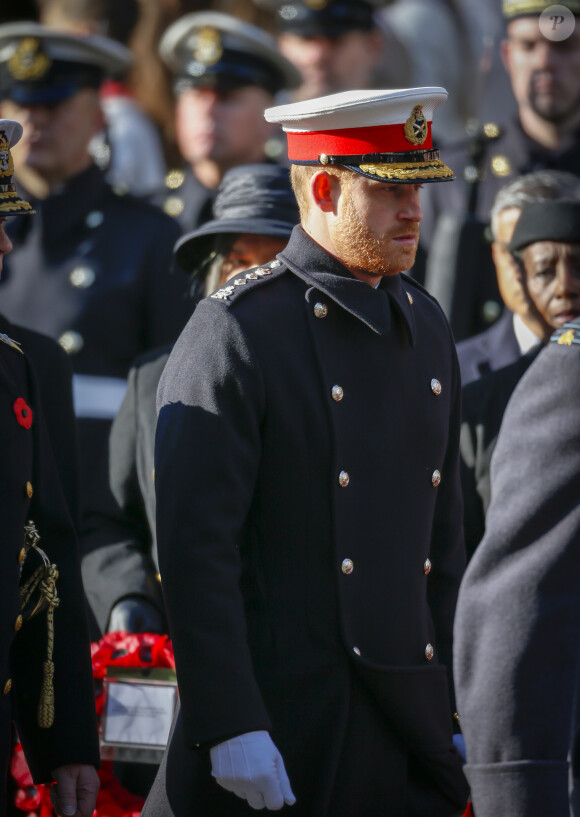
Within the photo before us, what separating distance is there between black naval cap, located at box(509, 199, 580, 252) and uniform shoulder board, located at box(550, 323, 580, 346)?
2.32 metres

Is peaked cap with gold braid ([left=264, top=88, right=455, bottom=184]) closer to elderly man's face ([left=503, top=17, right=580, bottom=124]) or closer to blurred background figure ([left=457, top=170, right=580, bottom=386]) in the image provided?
blurred background figure ([left=457, top=170, right=580, bottom=386])

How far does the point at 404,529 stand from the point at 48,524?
0.87 m

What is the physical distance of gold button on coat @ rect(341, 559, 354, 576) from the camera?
11.4ft

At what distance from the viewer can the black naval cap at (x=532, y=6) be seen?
7.29m

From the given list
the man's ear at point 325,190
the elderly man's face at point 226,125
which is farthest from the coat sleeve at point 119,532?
the elderly man's face at point 226,125

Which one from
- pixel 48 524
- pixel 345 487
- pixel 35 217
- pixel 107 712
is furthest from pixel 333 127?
pixel 35 217

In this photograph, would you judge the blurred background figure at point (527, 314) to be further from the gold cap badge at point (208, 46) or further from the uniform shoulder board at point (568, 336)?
the gold cap badge at point (208, 46)

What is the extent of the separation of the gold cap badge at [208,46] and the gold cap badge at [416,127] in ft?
12.6

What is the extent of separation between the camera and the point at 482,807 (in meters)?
3.08

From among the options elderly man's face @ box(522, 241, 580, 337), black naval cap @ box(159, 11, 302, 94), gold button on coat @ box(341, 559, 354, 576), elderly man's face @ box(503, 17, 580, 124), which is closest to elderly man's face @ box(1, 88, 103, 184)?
black naval cap @ box(159, 11, 302, 94)

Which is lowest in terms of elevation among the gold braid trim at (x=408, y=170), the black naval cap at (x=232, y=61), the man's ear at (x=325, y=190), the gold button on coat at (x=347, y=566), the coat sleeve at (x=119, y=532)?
the coat sleeve at (x=119, y=532)

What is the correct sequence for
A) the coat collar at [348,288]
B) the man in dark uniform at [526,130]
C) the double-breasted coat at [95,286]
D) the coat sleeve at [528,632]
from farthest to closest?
the man in dark uniform at [526,130] < the double-breasted coat at [95,286] < the coat collar at [348,288] < the coat sleeve at [528,632]

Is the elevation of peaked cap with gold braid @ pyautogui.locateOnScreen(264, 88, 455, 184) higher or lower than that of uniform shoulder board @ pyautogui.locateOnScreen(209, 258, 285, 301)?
higher

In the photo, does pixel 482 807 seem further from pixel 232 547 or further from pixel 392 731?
pixel 232 547
